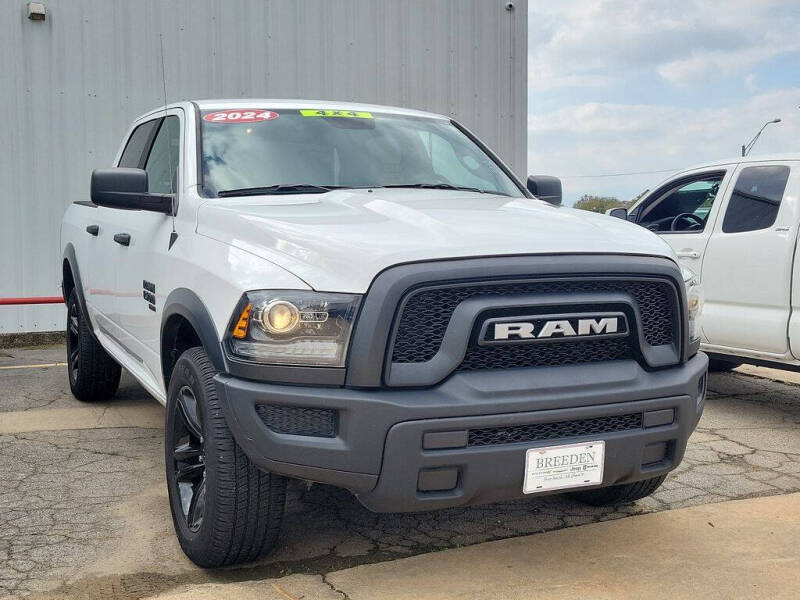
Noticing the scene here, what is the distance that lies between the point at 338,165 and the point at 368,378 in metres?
1.64

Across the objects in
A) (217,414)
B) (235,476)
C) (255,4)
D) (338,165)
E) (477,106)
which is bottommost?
(235,476)

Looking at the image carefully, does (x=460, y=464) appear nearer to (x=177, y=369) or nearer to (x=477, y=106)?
(x=177, y=369)

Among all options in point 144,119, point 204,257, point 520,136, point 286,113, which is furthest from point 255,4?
point 204,257

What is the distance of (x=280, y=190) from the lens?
3.81m

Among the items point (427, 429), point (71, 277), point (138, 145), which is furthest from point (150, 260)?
point (71, 277)

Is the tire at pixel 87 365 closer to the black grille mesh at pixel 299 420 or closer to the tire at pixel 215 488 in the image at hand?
the tire at pixel 215 488

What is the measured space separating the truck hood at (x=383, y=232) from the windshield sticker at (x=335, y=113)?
824mm

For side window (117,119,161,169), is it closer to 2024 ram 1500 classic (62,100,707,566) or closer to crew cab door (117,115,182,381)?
crew cab door (117,115,182,381)

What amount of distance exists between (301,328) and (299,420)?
29 centimetres

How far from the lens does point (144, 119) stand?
5555 millimetres

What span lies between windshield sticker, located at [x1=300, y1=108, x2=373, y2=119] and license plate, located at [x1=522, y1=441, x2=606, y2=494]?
227 centimetres

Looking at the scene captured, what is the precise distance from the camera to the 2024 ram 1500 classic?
2.71 meters

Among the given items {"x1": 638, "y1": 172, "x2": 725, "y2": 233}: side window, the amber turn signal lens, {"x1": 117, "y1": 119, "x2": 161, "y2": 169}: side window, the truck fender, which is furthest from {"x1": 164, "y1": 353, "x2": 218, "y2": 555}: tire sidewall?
{"x1": 638, "y1": 172, "x2": 725, "y2": 233}: side window

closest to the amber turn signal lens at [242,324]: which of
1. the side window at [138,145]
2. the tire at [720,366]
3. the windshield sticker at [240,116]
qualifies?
the windshield sticker at [240,116]
